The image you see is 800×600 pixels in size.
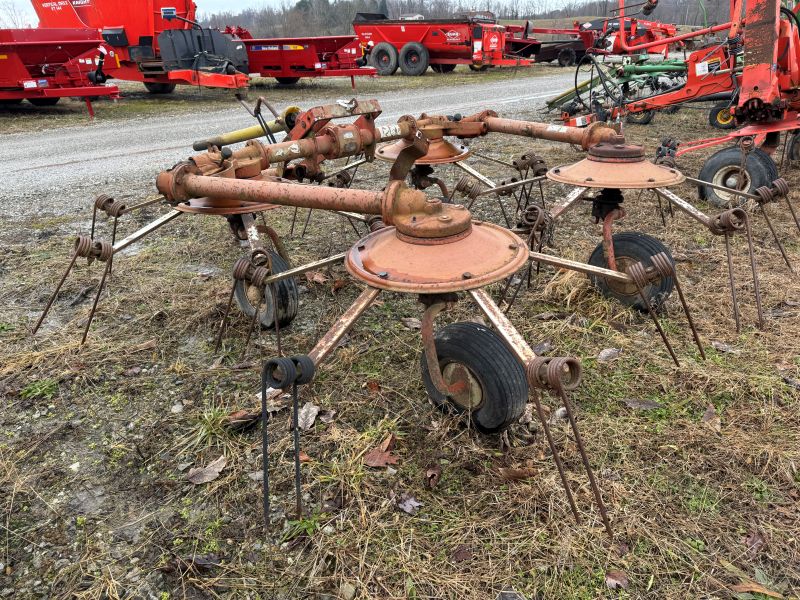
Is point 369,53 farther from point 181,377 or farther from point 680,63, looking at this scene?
point 181,377

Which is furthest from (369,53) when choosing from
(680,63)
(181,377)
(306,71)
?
(181,377)

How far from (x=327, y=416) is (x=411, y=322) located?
105 centimetres

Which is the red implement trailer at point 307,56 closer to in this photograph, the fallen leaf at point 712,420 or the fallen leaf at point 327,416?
the fallen leaf at point 327,416

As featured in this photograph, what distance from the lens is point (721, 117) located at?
361 inches

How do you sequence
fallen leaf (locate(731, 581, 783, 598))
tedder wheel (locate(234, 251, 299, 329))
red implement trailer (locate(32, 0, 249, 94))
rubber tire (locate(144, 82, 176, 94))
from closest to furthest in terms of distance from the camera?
1. fallen leaf (locate(731, 581, 783, 598))
2. tedder wheel (locate(234, 251, 299, 329))
3. red implement trailer (locate(32, 0, 249, 94))
4. rubber tire (locate(144, 82, 176, 94))

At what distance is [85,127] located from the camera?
425 inches

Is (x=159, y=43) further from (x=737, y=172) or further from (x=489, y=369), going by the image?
(x=489, y=369)

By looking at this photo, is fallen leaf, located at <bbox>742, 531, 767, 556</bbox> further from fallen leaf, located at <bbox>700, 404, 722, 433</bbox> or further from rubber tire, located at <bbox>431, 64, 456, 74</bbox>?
rubber tire, located at <bbox>431, 64, 456, 74</bbox>

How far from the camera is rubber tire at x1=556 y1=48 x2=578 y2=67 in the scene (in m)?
22.5

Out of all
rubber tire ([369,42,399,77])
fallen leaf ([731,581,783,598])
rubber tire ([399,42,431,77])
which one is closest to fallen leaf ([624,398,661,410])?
fallen leaf ([731,581,783,598])

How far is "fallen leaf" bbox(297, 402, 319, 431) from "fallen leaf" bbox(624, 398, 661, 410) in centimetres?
152

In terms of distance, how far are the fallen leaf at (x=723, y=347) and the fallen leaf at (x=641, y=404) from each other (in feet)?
2.29

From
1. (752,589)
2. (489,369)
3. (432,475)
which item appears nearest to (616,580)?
(752,589)

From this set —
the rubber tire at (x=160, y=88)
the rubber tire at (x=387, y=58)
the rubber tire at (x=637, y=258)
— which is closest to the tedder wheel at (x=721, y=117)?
the rubber tire at (x=637, y=258)
